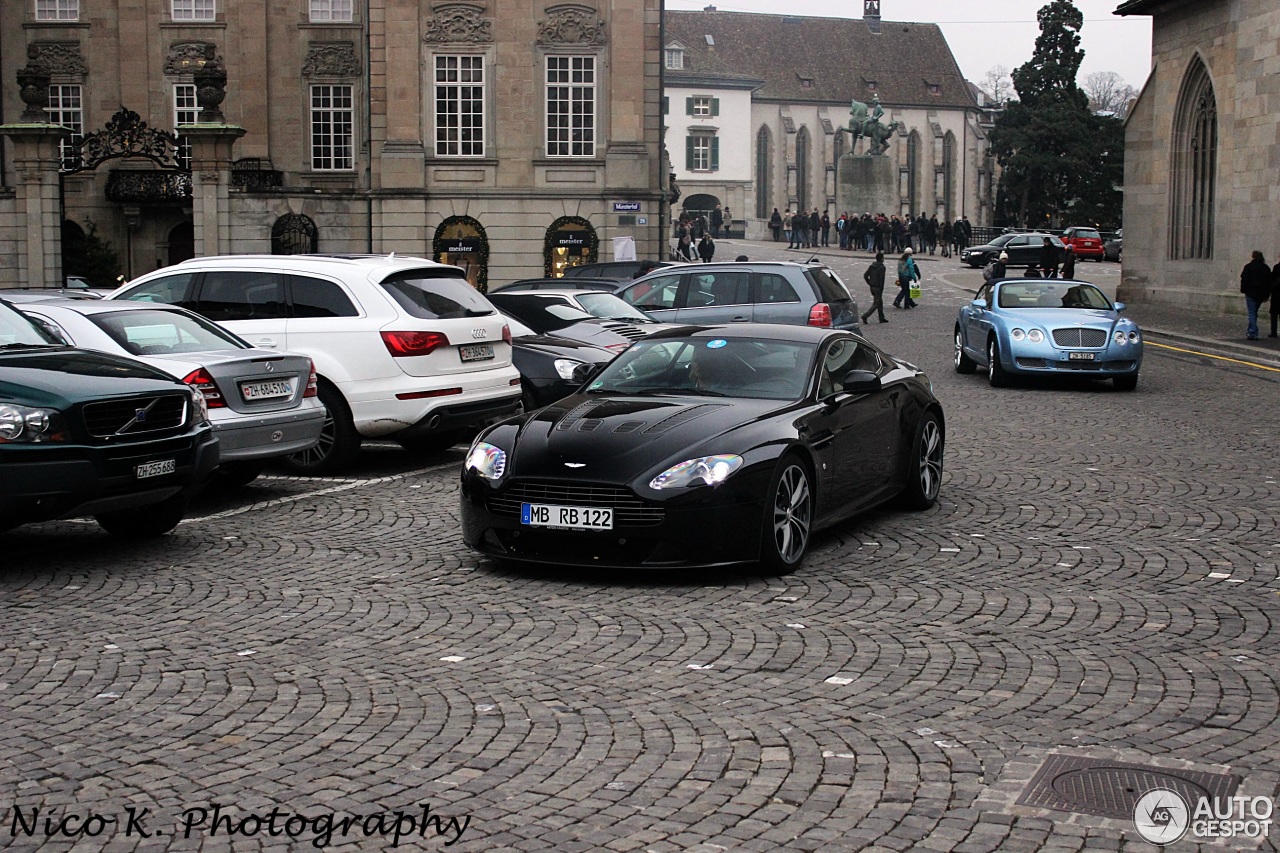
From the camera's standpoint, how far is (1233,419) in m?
17.1

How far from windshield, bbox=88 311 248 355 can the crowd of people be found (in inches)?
2074

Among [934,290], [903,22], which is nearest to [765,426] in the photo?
[934,290]

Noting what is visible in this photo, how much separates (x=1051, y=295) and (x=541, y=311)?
7.46 meters

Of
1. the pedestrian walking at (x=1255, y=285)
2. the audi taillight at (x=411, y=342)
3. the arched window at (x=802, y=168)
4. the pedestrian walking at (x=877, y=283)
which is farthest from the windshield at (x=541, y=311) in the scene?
the arched window at (x=802, y=168)

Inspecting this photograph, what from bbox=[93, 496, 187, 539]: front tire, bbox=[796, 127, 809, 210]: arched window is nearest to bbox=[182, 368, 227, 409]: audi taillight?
bbox=[93, 496, 187, 539]: front tire

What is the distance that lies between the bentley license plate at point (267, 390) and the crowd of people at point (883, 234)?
5290cm

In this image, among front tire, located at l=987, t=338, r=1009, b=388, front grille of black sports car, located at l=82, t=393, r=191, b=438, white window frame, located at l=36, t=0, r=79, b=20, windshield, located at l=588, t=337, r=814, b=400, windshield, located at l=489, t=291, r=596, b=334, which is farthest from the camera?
white window frame, located at l=36, t=0, r=79, b=20

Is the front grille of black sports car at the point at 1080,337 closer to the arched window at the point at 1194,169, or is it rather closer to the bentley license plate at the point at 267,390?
the bentley license plate at the point at 267,390

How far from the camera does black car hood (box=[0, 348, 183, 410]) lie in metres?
8.78

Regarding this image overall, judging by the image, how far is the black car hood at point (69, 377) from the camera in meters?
8.78

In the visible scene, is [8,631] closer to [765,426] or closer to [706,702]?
[706,702]

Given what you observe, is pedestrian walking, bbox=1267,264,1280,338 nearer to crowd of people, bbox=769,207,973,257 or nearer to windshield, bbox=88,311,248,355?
windshield, bbox=88,311,248,355

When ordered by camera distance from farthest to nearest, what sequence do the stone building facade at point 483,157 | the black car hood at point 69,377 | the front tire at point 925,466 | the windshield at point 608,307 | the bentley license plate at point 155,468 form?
the stone building facade at point 483,157, the windshield at point 608,307, the front tire at point 925,466, the bentley license plate at point 155,468, the black car hood at point 69,377

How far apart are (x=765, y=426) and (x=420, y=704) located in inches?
134
